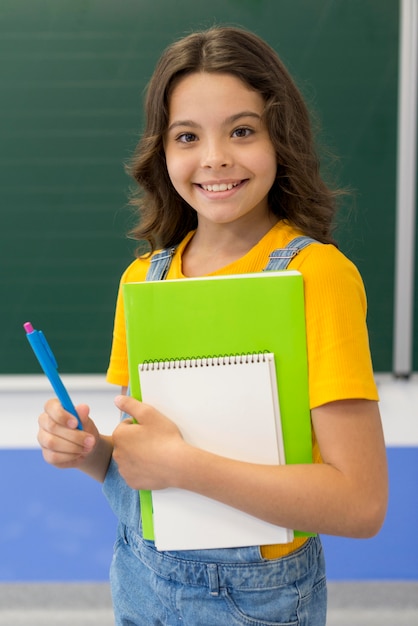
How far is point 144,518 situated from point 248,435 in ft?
0.48

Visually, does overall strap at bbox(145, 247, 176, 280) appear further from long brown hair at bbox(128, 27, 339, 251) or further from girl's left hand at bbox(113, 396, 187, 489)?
girl's left hand at bbox(113, 396, 187, 489)

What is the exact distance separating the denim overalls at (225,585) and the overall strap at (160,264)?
18cm

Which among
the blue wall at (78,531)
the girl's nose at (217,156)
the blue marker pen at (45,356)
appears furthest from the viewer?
the blue wall at (78,531)

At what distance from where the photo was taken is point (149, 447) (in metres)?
0.72

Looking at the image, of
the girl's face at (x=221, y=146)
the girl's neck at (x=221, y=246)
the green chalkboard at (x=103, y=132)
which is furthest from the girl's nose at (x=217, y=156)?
the green chalkboard at (x=103, y=132)

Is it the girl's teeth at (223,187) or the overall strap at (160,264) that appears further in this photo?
the overall strap at (160,264)

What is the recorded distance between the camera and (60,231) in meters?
2.01

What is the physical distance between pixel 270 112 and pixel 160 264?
0.24m

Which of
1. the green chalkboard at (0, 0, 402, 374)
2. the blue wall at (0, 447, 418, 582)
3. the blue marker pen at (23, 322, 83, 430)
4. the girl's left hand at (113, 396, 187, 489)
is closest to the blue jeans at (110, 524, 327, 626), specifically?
the girl's left hand at (113, 396, 187, 489)

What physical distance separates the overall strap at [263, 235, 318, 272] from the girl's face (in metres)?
0.07

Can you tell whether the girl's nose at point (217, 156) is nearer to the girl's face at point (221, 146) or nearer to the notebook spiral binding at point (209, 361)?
the girl's face at point (221, 146)

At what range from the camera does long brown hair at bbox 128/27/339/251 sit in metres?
0.85

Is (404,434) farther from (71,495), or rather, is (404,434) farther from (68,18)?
(68,18)

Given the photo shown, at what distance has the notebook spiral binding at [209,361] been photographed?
0.72 meters
